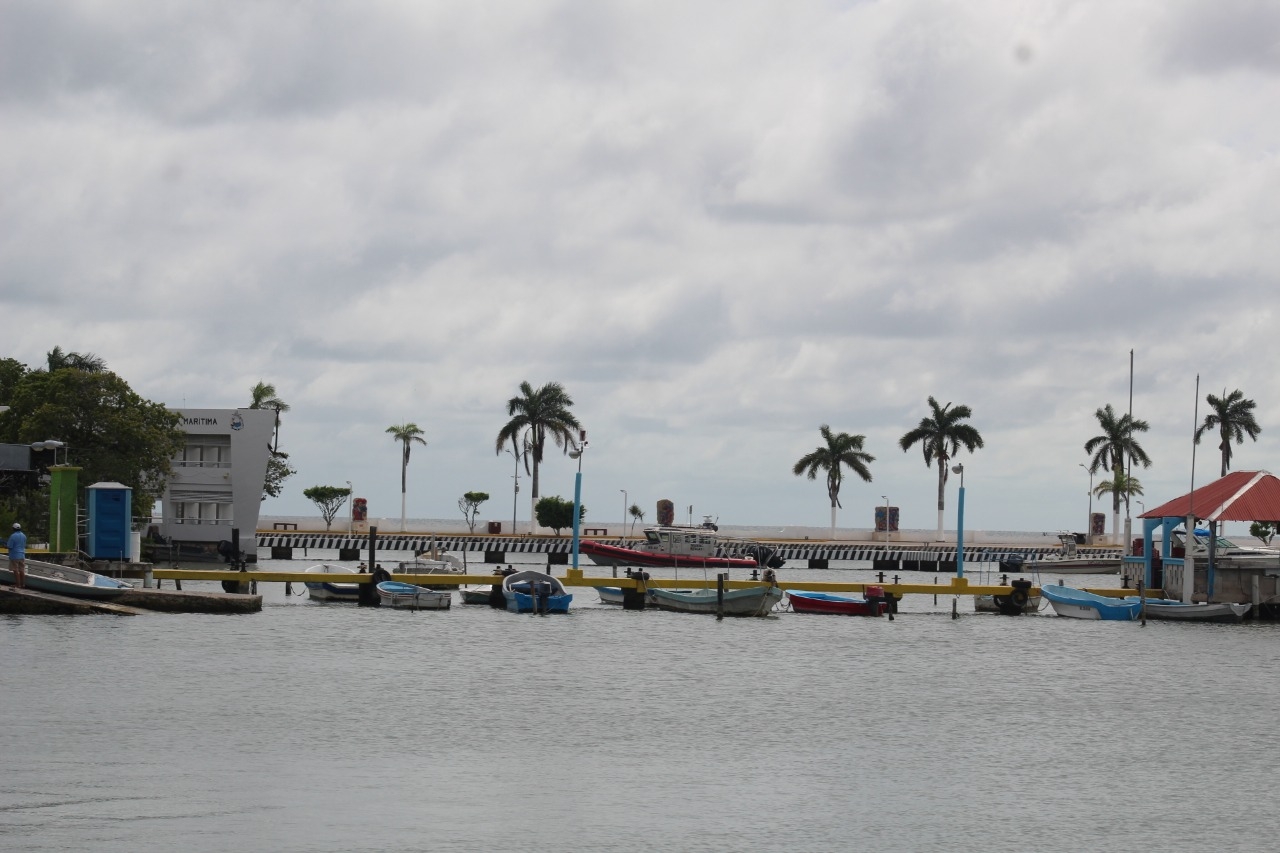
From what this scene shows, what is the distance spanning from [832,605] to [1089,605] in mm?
12334

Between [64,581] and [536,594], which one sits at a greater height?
[64,581]

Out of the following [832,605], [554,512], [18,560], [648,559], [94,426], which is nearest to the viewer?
[18,560]

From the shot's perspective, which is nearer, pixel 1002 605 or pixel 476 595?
pixel 476 595

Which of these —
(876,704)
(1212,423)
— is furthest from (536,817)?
(1212,423)

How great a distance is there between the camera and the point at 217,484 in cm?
10412

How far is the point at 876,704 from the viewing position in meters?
42.3

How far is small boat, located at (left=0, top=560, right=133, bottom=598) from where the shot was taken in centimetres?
5544

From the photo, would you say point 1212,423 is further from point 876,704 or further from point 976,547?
point 876,704

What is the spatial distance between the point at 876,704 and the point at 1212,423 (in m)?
115

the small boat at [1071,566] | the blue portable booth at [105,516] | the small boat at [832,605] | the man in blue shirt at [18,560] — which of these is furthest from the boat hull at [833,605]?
the small boat at [1071,566]

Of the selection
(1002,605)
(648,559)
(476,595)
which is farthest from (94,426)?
(1002,605)

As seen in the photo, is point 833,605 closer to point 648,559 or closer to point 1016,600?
point 1016,600

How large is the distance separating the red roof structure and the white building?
195 ft

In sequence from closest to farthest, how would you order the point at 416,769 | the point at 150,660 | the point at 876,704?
the point at 416,769
the point at 876,704
the point at 150,660
